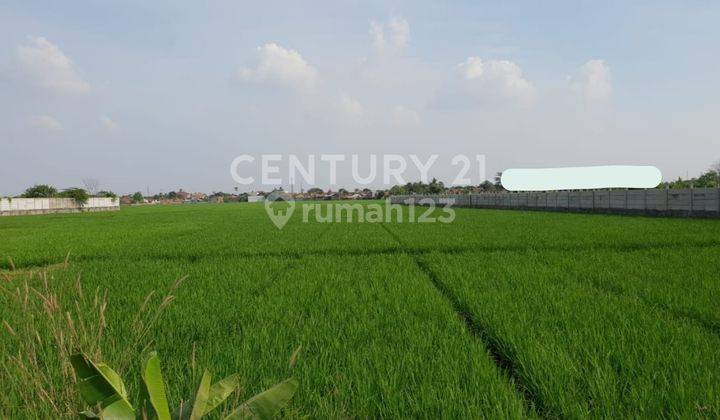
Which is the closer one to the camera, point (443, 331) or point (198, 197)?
point (443, 331)

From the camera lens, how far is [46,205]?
46812 mm

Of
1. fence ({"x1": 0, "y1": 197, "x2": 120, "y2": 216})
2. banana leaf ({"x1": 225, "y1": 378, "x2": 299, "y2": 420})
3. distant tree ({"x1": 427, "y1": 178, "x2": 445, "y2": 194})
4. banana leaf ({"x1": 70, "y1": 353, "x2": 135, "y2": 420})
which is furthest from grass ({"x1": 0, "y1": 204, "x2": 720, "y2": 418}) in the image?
distant tree ({"x1": 427, "y1": 178, "x2": 445, "y2": 194})

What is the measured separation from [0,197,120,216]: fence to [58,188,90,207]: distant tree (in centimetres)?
47

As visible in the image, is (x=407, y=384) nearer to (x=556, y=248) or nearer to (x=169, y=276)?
(x=169, y=276)

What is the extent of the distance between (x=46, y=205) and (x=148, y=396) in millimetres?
57492

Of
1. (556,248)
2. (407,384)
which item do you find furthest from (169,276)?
(556,248)

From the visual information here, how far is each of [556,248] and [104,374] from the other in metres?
9.10

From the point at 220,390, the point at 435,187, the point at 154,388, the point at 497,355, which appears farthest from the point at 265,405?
the point at 435,187

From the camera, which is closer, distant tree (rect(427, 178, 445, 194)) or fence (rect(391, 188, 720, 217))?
fence (rect(391, 188, 720, 217))

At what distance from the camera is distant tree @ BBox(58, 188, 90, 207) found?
2015 inches

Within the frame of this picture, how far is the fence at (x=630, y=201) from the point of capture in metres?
16.4

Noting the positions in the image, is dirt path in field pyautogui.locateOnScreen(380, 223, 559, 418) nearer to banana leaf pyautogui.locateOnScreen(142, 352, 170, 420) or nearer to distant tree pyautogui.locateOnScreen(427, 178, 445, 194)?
banana leaf pyautogui.locateOnScreen(142, 352, 170, 420)

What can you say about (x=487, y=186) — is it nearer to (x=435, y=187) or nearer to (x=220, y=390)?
(x=435, y=187)

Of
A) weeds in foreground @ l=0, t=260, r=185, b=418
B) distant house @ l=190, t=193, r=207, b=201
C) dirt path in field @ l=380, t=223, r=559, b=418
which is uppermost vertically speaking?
distant house @ l=190, t=193, r=207, b=201
